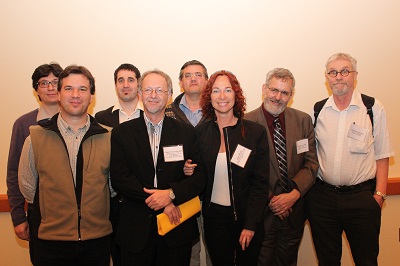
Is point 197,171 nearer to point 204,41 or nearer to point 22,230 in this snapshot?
point 22,230

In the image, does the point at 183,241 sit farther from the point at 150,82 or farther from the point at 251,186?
the point at 150,82

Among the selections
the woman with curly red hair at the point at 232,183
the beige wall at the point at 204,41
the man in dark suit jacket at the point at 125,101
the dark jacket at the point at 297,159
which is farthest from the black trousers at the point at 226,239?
the beige wall at the point at 204,41

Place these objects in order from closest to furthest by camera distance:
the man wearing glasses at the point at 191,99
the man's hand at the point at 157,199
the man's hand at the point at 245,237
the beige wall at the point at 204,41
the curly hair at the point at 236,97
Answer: the man's hand at the point at 157,199, the man's hand at the point at 245,237, the curly hair at the point at 236,97, the man wearing glasses at the point at 191,99, the beige wall at the point at 204,41

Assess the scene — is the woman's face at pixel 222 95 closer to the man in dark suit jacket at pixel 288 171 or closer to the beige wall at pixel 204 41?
the man in dark suit jacket at pixel 288 171

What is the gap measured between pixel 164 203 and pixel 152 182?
18 cm

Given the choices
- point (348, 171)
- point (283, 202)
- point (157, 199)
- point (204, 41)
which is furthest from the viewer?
point (204, 41)

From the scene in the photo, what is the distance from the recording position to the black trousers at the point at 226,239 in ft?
7.45

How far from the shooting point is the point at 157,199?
6.56 feet

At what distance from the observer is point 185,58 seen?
3457mm

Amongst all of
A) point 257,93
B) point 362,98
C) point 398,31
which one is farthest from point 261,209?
point 398,31

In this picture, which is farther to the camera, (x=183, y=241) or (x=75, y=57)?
(x=75, y=57)

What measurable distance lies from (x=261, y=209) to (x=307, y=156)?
729 millimetres

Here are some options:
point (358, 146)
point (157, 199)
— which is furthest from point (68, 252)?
point (358, 146)

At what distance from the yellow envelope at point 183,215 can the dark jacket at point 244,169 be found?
0.15 m
